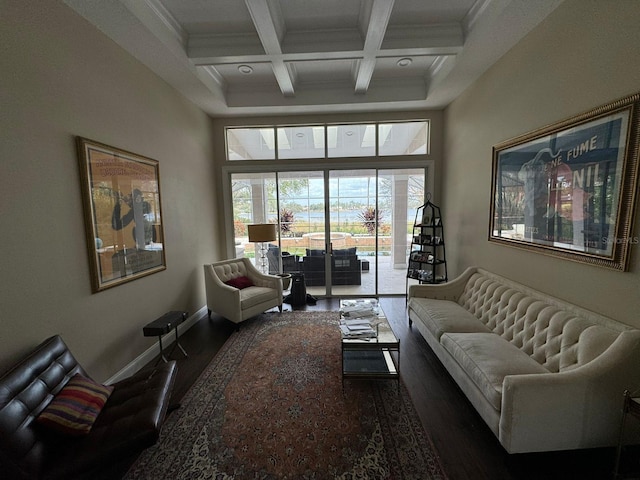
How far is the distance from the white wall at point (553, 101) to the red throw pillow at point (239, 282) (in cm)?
330

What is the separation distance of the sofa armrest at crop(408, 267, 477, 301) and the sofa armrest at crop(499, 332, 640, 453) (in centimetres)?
179

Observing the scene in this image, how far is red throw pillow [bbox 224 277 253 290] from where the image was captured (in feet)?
13.1

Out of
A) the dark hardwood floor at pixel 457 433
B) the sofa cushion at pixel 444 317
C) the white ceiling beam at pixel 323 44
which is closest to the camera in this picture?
the dark hardwood floor at pixel 457 433

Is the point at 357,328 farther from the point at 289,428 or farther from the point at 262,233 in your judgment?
the point at 262,233

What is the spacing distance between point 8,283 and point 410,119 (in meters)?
5.06

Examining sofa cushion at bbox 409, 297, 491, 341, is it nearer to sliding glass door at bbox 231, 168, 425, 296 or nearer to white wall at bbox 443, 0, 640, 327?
white wall at bbox 443, 0, 640, 327

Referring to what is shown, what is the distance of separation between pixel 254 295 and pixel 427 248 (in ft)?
9.91

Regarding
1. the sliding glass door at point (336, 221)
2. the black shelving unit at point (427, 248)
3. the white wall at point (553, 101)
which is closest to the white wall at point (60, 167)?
the sliding glass door at point (336, 221)

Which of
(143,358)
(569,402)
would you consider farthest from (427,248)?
(143,358)

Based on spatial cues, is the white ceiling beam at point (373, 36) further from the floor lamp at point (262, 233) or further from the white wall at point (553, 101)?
the floor lamp at point (262, 233)

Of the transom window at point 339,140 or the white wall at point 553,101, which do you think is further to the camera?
the transom window at point 339,140

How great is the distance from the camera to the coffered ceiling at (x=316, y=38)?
91.1 inches

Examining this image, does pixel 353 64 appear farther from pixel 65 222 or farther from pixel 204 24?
pixel 65 222

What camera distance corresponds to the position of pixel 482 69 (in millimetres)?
3154
